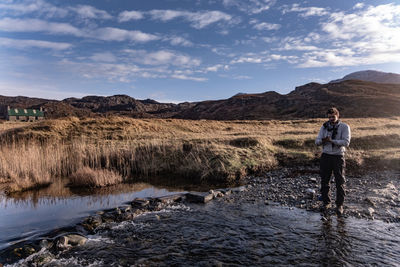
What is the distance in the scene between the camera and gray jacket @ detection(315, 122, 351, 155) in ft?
25.2

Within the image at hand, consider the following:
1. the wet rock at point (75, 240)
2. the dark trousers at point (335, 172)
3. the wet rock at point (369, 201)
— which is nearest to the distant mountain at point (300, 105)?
the wet rock at point (369, 201)

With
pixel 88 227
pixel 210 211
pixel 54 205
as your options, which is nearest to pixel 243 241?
pixel 210 211

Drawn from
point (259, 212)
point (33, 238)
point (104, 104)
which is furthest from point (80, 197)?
point (104, 104)

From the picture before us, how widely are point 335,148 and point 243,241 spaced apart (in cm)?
410

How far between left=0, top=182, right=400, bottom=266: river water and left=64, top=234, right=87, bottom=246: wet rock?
0.19 metres

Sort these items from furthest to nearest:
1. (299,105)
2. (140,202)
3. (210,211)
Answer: (299,105)
(140,202)
(210,211)

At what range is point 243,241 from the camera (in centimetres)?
666

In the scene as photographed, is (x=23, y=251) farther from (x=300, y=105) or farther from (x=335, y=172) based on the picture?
(x=300, y=105)

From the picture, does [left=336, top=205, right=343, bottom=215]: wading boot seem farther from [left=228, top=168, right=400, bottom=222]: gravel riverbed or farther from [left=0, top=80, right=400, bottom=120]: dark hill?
[left=0, top=80, right=400, bottom=120]: dark hill

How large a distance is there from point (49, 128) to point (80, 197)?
1894 cm

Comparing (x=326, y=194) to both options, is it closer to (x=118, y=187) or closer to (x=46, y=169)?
(x=118, y=187)

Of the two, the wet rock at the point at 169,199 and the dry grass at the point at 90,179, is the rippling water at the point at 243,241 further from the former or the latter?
the dry grass at the point at 90,179

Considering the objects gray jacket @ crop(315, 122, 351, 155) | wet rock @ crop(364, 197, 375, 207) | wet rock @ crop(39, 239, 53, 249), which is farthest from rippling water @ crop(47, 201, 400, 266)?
gray jacket @ crop(315, 122, 351, 155)

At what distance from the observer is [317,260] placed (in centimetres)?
562
